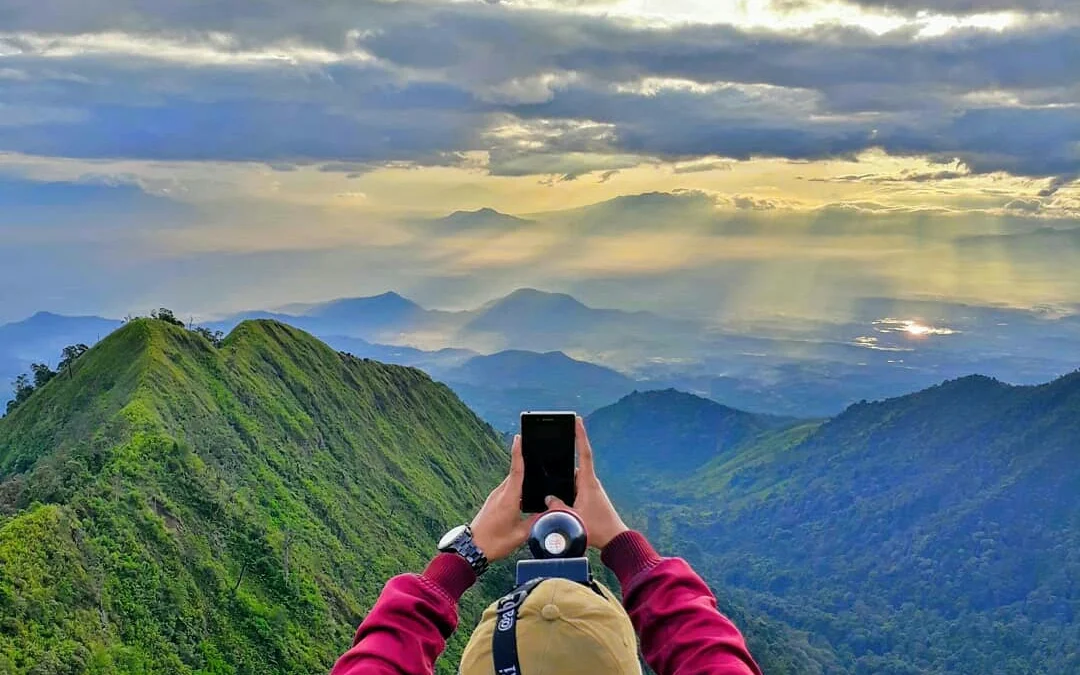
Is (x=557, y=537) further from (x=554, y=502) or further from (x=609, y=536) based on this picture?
(x=554, y=502)

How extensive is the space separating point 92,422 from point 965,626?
16718 cm

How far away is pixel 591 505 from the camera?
233 inches

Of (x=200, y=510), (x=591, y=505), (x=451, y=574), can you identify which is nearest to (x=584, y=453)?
(x=591, y=505)

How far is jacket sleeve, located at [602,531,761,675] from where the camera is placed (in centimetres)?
456

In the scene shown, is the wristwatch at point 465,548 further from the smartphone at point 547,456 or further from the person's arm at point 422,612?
the smartphone at point 547,456

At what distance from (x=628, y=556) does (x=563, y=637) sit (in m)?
1.60

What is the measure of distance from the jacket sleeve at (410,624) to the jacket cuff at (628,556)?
87cm

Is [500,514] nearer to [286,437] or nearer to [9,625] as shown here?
[9,625]

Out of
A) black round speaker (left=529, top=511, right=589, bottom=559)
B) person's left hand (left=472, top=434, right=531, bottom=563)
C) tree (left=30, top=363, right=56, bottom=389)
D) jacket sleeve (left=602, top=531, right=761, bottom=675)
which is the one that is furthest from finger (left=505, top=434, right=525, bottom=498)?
tree (left=30, top=363, right=56, bottom=389)

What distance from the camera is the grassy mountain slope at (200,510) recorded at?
109 ft

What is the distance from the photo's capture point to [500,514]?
230 inches

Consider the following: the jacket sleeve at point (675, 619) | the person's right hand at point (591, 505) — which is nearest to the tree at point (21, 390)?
the person's right hand at point (591, 505)

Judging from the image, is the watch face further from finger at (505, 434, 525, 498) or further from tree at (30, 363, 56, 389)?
tree at (30, 363, 56, 389)

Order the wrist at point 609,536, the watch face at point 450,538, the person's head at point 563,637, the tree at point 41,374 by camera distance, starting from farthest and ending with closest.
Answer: the tree at point 41,374 < the wrist at point 609,536 < the watch face at point 450,538 < the person's head at point 563,637
